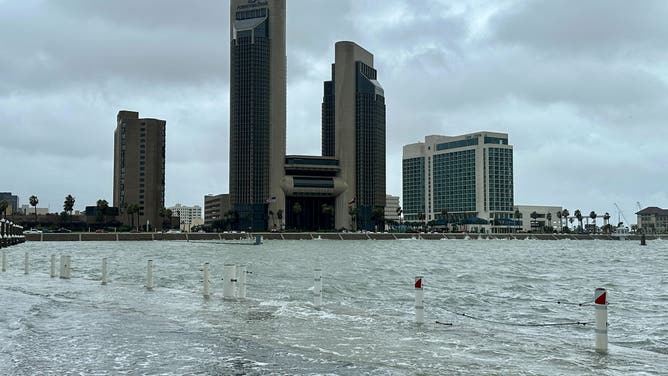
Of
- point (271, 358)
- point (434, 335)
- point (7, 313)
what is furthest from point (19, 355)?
point (434, 335)

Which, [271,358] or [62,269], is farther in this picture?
[62,269]

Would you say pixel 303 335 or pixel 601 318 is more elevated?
pixel 601 318

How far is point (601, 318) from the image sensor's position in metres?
16.1

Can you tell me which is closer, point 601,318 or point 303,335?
point 601,318

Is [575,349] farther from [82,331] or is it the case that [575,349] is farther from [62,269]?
[62,269]

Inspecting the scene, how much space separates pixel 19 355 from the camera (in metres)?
14.8

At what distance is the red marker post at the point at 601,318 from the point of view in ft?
52.1

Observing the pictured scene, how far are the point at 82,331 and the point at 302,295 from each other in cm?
1665

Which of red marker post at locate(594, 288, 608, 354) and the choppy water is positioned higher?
red marker post at locate(594, 288, 608, 354)

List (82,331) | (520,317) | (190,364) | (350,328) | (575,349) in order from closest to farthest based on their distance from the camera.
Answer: (190,364), (575,349), (82,331), (350,328), (520,317)

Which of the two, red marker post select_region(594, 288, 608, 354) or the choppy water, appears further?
red marker post select_region(594, 288, 608, 354)

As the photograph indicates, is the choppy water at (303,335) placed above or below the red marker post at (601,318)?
below

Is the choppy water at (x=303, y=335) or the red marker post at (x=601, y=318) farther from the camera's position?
the red marker post at (x=601, y=318)

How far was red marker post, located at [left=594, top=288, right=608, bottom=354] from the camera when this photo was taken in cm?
1587
